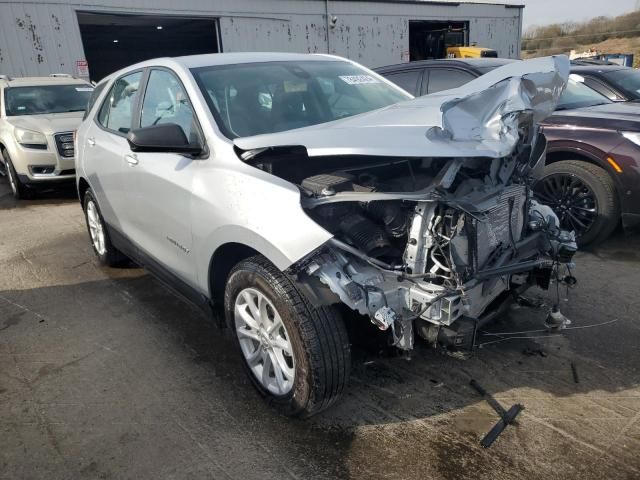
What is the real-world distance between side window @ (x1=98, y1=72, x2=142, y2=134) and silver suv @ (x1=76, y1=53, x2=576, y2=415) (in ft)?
1.45

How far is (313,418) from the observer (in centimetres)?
271

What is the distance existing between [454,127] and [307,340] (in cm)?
119

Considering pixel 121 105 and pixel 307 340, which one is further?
pixel 121 105

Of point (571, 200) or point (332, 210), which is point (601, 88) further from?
point (332, 210)

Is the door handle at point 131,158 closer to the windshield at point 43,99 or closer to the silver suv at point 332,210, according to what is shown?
the silver suv at point 332,210

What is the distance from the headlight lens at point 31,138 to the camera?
8023 millimetres

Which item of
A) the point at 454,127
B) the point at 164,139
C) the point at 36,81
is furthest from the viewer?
the point at 36,81

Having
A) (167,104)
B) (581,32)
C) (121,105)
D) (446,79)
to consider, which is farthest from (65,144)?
(581,32)

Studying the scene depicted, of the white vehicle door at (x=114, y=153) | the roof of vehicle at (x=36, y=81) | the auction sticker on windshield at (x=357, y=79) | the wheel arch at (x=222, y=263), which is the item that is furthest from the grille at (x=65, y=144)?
the wheel arch at (x=222, y=263)

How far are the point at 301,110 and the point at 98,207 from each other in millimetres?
2279

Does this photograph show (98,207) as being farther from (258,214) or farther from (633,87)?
(633,87)

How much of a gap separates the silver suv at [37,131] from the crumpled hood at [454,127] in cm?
651

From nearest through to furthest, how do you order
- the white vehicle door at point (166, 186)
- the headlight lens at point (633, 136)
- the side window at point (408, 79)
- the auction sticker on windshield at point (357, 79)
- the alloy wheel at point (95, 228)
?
the white vehicle door at point (166, 186)
the auction sticker on windshield at point (357, 79)
the headlight lens at point (633, 136)
the alloy wheel at point (95, 228)
the side window at point (408, 79)

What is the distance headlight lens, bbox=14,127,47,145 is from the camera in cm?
802
